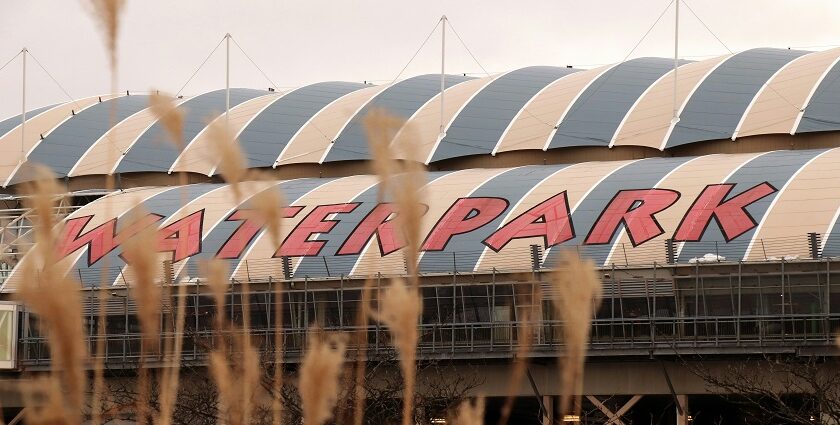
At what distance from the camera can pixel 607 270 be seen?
54219 mm

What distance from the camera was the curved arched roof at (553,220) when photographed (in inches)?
2122

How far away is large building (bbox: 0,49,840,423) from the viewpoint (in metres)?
52.2

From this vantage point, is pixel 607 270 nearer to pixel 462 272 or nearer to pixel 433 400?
pixel 462 272

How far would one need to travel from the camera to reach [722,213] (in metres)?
55.1

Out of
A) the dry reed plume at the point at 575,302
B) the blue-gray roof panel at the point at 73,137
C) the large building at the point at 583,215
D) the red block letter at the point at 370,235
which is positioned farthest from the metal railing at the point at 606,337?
the dry reed plume at the point at 575,302

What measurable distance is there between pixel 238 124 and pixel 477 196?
29.2 metres

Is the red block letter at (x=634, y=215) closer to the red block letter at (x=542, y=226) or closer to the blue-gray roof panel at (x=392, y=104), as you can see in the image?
the red block letter at (x=542, y=226)

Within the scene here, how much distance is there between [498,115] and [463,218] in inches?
829

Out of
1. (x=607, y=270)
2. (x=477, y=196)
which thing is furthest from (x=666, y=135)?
(x=607, y=270)

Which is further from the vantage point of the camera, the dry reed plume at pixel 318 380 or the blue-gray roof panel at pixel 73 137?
the blue-gray roof panel at pixel 73 137

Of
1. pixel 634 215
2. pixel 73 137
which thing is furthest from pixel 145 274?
pixel 73 137

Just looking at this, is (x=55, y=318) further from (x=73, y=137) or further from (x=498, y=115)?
(x=73, y=137)

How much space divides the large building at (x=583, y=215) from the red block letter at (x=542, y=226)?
8cm

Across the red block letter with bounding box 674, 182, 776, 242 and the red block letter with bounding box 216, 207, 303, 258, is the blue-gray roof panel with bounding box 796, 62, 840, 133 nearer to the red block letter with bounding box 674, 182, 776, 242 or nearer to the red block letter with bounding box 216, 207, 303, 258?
the red block letter with bounding box 674, 182, 776, 242
